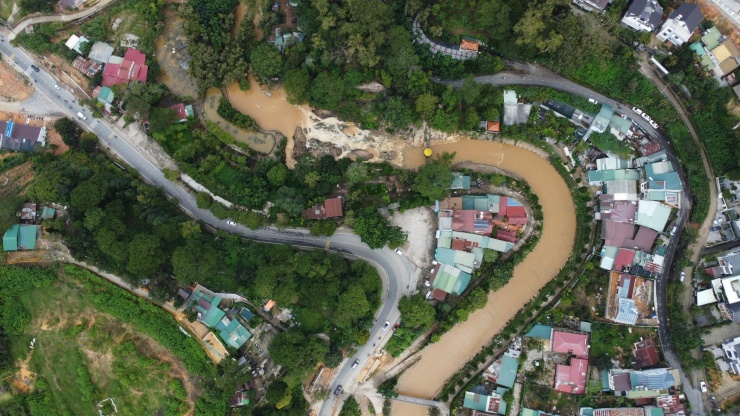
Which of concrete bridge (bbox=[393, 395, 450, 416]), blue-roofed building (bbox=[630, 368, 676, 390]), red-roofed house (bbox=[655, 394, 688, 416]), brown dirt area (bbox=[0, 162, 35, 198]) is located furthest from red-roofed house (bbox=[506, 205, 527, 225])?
brown dirt area (bbox=[0, 162, 35, 198])

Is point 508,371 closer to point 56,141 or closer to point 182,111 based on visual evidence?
point 182,111

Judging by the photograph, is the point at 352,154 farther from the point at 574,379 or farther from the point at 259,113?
the point at 574,379

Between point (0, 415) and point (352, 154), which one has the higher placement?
point (352, 154)

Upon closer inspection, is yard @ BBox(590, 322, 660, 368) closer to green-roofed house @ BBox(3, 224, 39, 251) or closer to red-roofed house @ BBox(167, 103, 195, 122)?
red-roofed house @ BBox(167, 103, 195, 122)

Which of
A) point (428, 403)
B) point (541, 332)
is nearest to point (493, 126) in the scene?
point (541, 332)

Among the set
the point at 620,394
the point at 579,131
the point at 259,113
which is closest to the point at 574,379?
the point at 620,394
